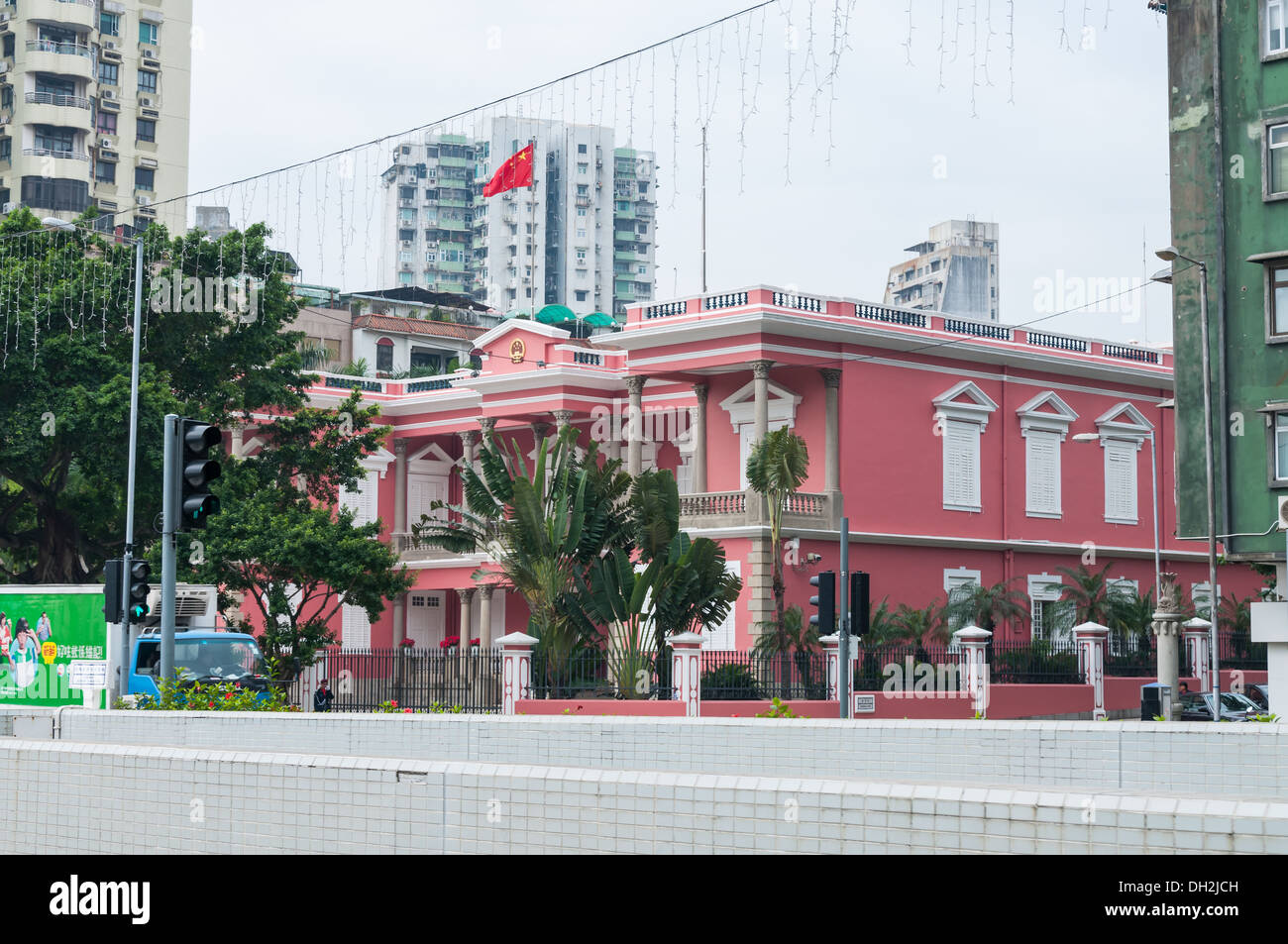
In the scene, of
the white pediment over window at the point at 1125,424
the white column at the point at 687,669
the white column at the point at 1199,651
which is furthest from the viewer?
the white pediment over window at the point at 1125,424

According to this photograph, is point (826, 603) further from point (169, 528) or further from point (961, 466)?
point (961, 466)

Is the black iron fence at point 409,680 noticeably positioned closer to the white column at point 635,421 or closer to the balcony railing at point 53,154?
the white column at point 635,421

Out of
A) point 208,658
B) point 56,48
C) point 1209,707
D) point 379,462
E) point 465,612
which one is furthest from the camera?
point 56,48

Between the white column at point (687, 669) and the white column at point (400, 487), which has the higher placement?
the white column at point (400, 487)

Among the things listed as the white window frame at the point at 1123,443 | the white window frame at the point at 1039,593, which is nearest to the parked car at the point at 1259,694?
the white window frame at the point at 1039,593

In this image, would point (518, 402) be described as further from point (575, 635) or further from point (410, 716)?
point (410, 716)

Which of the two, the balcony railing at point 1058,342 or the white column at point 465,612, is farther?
the white column at point 465,612

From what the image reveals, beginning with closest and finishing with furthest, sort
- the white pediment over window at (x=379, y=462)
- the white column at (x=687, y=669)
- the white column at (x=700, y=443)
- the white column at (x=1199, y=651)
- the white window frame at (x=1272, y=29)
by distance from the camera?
the white window frame at (x=1272, y=29), the white column at (x=687, y=669), the white column at (x=1199, y=651), the white column at (x=700, y=443), the white pediment over window at (x=379, y=462)

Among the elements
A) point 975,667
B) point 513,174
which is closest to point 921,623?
point 975,667

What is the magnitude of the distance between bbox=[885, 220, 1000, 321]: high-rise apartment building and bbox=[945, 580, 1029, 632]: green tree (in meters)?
24.2

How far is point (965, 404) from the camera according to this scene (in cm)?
3994

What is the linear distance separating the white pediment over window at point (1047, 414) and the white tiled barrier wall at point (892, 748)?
28688 millimetres

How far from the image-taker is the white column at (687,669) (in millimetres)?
27406

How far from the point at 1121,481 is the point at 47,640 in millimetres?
26715
